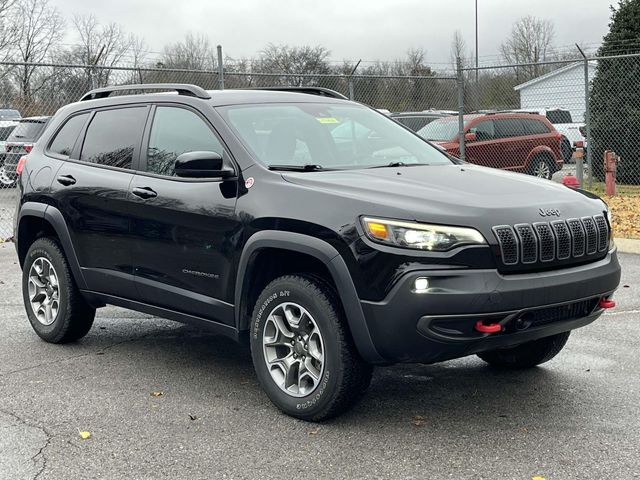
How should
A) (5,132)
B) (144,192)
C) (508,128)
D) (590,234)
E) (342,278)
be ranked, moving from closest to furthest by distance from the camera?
Result: (342,278)
(590,234)
(144,192)
(5,132)
(508,128)

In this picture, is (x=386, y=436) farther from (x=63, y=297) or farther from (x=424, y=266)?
Result: (x=63, y=297)

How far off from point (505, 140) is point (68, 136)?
42.2ft

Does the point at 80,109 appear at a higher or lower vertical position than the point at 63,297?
higher

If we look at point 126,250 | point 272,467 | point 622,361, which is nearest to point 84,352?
point 126,250

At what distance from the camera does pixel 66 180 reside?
5930mm

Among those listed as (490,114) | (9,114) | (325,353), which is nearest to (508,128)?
(490,114)

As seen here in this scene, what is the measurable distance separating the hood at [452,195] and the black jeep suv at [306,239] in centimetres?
1

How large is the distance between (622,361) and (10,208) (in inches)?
464

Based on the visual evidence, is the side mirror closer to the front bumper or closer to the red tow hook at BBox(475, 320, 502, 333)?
the front bumper

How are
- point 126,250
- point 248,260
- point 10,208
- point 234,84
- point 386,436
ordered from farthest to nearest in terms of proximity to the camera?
point 234,84 < point 10,208 < point 126,250 < point 248,260 < point 386,436

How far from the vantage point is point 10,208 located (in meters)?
14.7

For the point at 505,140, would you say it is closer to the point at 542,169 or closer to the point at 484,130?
the point at 484,130

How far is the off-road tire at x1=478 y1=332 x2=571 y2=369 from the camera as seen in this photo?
5184 millimetres

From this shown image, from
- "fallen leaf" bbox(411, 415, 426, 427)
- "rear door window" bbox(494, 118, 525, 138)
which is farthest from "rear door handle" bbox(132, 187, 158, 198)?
"rear door window" bbox(494, 118, 525, 138)
